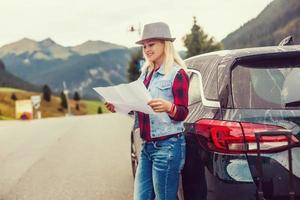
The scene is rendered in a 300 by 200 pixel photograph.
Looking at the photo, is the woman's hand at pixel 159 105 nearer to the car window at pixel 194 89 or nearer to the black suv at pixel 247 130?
the black suv at pixel 247 130

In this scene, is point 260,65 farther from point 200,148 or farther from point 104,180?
point 104,180

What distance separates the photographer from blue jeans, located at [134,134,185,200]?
3623 millimetres

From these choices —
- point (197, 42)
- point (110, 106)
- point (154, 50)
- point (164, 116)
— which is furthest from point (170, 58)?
point (197, 42)

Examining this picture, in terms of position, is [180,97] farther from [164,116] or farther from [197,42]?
[197,42]

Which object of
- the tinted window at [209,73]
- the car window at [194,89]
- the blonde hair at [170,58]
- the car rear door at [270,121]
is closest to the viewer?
the car rear door at [270,121]

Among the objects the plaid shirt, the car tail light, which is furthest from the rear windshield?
the plaid shirt

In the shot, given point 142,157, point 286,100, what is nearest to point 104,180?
point 142,157

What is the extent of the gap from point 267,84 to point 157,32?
78cm

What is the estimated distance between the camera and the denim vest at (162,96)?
3562mm

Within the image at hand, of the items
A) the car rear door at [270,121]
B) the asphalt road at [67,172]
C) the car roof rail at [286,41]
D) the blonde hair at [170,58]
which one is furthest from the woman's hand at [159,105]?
the asphalt road at [67,172]

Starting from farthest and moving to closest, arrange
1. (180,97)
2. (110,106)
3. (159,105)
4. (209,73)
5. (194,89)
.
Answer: (194,89)
(209,73)
(110,106)
(180,97)
(159,105)

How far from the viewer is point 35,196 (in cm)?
757

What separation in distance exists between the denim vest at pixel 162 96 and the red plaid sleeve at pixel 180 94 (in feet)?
0.11

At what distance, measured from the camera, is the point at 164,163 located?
11.9ft
